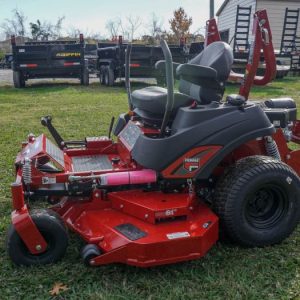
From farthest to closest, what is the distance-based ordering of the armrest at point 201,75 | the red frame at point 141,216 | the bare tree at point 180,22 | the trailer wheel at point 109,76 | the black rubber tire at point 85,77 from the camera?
the bare tree at point 180,22
the black rubber tire at point 85,77
the trailer wheel at point 109,76
the armrest at point 201,75
the red frame at point 141,216

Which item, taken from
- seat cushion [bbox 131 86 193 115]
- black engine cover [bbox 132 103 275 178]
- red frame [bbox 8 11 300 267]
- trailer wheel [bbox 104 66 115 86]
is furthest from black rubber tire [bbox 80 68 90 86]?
black engine cover [bbox 132 103 275 178]

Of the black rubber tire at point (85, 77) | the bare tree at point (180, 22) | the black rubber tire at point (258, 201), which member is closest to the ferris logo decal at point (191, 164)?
the black rubber tire at point (258, 201)

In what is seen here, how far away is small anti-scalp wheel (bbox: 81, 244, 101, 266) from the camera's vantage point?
262 centimetres

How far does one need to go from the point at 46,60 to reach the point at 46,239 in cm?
1143

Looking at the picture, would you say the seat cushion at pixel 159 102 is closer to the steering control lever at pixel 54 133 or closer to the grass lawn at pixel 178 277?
the steering control lever at pixel 54 133

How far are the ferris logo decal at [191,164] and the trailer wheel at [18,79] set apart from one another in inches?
459

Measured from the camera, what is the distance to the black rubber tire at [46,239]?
268 cm

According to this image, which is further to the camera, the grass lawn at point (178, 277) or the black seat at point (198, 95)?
the black seat at point (198, 95)

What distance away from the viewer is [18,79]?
13555 millimetres

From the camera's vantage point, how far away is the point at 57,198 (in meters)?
3.14

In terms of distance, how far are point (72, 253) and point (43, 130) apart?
442cm

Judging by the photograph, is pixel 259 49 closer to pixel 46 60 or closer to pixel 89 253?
pixel 89 253

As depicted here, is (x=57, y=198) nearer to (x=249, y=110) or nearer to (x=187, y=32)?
(x=249, y=110)

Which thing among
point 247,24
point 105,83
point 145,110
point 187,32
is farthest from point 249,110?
point 187,32
